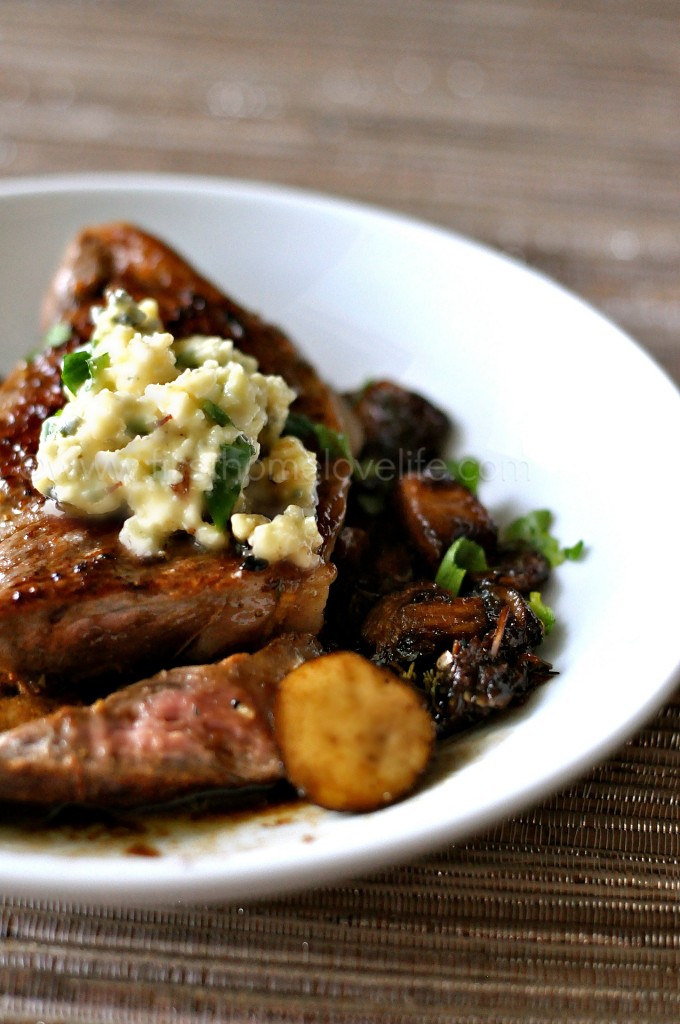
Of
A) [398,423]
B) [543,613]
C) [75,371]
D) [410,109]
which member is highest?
[410,109]

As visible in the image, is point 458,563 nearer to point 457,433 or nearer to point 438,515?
point 438,515

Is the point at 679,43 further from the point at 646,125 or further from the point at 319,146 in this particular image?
the point at 319,146

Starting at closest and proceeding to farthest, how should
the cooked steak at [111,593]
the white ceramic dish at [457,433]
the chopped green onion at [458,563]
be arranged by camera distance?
the white ceramic dish at [457,433] → the cooked steak at [111,593] → the chopped green onion at [458,563]

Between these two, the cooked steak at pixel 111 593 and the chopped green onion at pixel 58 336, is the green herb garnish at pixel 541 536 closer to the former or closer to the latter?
the cooked steak at pixel 111 593

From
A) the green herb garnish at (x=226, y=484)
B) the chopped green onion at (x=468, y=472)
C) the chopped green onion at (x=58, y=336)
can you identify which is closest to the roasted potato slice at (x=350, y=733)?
the green herb garnish at (x=226, y=484)

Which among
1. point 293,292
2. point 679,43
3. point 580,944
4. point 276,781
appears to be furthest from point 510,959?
point 679,43

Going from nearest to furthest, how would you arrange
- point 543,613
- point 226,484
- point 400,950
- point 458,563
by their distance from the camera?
point 400,950, point 226,484, point 543,613, point 458,563

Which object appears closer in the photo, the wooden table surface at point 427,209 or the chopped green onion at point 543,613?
the wooden table surface at point 427,209

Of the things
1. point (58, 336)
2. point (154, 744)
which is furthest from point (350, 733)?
point (58, 336)
